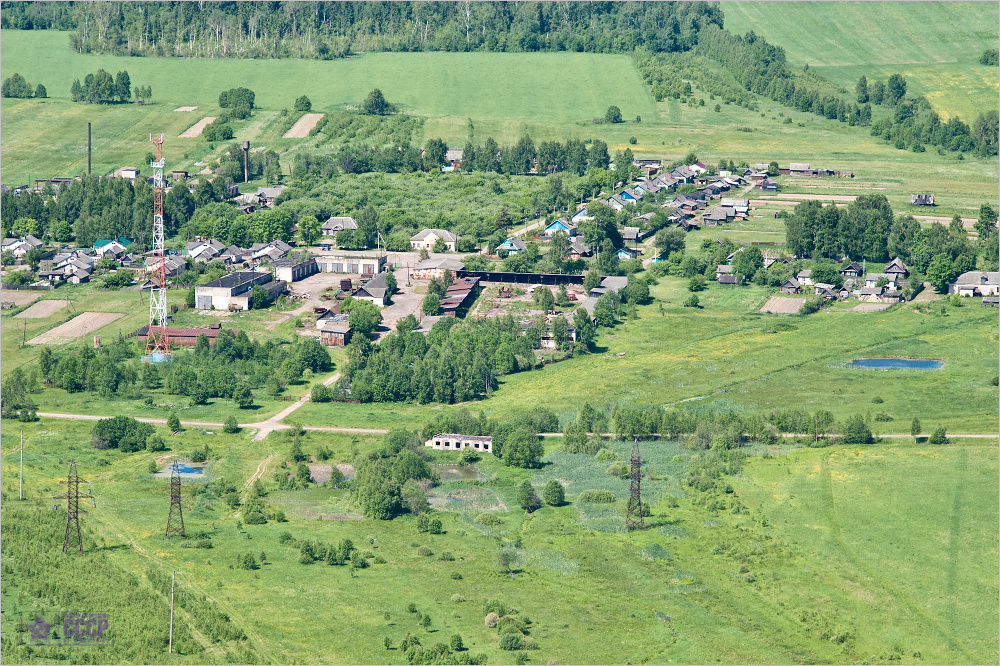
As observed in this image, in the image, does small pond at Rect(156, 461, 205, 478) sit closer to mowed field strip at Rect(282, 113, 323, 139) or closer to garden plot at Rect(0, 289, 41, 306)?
garden plot at Rect(0, 289, 41, 306)

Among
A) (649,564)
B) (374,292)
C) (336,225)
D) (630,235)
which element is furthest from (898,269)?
(649,564)

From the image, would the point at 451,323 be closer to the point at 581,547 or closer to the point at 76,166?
the point at 581,547

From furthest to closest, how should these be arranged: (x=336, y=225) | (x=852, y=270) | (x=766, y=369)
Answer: (x=336, y=225) → (x=852, y=270) → (x=766, y=369)

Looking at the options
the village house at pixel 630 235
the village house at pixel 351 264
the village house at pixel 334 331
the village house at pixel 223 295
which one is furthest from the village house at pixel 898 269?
the village house at pixel 223 295

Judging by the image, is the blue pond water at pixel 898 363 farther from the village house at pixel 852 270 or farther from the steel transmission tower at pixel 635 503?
the steel transmission tower at pixel 635 503

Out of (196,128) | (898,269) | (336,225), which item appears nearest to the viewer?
(898,269)

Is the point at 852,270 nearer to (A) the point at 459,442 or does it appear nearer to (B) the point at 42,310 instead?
(A) the point at 459,442
